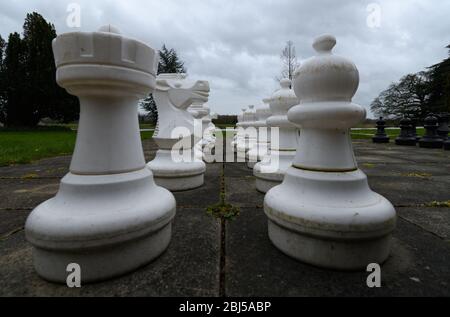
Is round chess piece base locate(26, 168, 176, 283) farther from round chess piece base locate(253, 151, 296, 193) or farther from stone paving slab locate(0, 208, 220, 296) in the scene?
round chess piece base locate(253, 151, 296, 193)

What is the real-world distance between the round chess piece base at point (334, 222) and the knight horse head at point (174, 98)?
65.5 inches

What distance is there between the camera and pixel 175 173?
94.0 inches

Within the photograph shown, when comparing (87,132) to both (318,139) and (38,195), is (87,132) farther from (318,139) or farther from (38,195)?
(38,195)

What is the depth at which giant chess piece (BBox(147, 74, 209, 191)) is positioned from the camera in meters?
2.47

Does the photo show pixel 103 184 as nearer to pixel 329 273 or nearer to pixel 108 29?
pixel 108 29

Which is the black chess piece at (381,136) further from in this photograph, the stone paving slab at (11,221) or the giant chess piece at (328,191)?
the stone paving slab at (11,221)

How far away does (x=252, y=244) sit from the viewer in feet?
4.36

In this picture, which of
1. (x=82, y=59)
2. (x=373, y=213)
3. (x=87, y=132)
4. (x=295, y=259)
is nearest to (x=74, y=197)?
(x=87, y=132)

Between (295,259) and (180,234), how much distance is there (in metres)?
0.67

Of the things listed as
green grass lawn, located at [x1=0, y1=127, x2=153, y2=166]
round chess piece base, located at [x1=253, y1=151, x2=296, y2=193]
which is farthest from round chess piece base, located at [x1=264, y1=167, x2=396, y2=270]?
green grass lawn, located at [x1=0, y1=127, x2=153, y2=166]

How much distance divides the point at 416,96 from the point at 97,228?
150 ft

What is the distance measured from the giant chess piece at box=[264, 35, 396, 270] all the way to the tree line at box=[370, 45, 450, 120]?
119 ft

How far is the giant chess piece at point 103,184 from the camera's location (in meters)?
0.98

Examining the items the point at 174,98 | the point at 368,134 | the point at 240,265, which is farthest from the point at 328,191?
the point at 368,134
